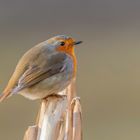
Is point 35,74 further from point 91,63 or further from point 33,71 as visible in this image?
point 91,63

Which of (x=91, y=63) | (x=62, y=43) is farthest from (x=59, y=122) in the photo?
(x=91, y=63)

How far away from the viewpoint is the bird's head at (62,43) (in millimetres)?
6680

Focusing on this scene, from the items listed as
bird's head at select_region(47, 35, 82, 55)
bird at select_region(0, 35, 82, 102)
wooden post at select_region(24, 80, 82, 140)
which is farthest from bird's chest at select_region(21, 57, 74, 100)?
wooden post at select_region(24, 80, 82, 140)

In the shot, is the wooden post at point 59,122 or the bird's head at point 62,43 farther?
the bird's head at point 62,43

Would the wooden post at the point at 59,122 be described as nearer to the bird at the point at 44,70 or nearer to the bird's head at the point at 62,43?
the bird at the point at 44,70

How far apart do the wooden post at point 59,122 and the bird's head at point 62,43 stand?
137cm

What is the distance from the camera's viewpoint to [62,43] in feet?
22.1

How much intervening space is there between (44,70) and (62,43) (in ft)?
1.10

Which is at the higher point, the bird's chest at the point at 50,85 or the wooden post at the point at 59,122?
the bird's chest at the point at 50,85

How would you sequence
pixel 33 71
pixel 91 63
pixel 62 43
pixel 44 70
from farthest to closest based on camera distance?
1. pixel 91 63
2. pixel 62 43
3. pixel 44 70
4. pixel 33 71

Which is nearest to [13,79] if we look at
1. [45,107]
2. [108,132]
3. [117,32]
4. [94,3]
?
[45,107]

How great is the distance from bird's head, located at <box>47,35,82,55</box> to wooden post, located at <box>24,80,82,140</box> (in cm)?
137

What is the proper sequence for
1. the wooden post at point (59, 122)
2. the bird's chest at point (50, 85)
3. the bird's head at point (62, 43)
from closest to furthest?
the wooden post at point (59, 122) < the bird's chest at point (50, 85) < the bird's head at point (62, 43)

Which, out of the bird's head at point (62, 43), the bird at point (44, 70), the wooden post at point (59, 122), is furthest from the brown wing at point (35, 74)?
the wooden post at point (59, 122)
